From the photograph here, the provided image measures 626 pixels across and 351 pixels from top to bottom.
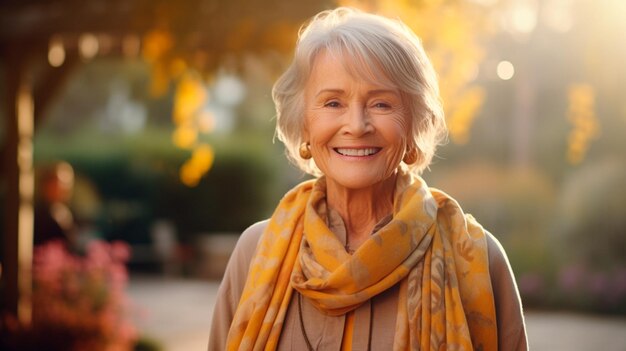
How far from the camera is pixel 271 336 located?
2.16 meters

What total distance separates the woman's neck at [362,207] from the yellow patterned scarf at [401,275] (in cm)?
4

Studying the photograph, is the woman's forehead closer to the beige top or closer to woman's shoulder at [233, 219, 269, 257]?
A: the beige top

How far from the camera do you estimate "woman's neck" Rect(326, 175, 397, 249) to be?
2.21m

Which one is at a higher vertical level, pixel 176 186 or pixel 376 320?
pixel 376 320

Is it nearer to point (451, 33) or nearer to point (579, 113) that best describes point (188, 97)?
point (451, 33)

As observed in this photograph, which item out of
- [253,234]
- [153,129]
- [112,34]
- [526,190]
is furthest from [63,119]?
[253,234]

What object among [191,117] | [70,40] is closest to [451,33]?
[191,117]

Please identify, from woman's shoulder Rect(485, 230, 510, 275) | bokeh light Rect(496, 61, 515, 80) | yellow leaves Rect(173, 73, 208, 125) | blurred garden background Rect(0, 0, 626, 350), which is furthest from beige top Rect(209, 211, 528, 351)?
bokeh light Rect(496, 61, 515, 80)

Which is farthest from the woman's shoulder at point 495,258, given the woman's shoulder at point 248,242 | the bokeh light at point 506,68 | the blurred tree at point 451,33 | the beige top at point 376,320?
the bokeh light at point 506,68

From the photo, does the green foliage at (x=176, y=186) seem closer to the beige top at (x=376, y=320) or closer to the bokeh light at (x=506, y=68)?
the bokeh light at (x=506, y=68)

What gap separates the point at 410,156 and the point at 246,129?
45.0 feet

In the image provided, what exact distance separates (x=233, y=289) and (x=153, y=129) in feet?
47.4

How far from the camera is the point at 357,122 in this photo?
6.79ft

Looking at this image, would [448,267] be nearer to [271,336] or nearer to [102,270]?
[271,336]
